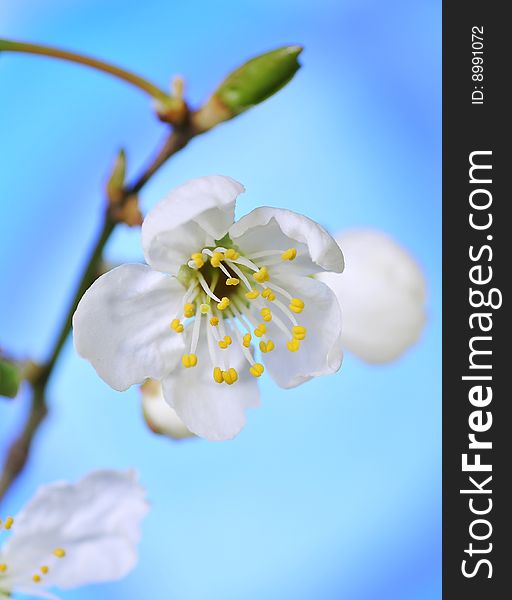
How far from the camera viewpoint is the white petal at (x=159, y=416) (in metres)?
0.52

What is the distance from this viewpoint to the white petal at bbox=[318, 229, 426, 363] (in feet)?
2.00

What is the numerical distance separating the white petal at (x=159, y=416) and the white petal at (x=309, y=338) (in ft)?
0.24

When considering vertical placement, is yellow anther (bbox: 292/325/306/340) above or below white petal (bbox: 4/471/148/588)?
above

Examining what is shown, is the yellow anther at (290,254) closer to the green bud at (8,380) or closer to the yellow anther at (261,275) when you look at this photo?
the yellow anther at (261,275)

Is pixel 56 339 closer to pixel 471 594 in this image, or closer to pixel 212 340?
pixel 212 340

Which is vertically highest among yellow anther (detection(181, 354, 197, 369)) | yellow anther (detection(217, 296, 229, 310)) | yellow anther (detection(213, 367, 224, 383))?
yellow anther (detection(217, 296, 229, 310))

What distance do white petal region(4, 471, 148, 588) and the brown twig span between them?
0.15ft

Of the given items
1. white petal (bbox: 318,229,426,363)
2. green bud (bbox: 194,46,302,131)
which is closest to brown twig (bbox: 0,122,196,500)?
green bud (bbox: 194,46,302,131)

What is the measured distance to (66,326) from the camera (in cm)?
55

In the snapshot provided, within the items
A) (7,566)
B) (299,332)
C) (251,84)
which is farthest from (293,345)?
(7,566)

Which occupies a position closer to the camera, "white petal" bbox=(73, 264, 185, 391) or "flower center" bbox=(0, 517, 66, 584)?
"white petal" bbox=(73, 264, 185, 391)

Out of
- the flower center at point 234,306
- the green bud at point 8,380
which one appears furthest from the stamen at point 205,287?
the green bud at point 8,380

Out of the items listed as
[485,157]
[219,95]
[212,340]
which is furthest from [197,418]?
[485,157]

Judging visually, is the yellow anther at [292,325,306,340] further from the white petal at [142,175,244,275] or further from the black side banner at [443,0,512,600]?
the black side banner at [443,0,512,600]
